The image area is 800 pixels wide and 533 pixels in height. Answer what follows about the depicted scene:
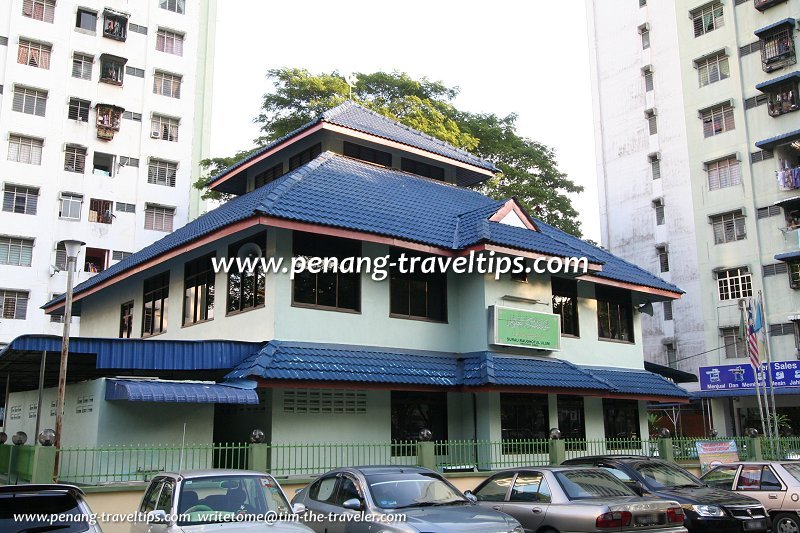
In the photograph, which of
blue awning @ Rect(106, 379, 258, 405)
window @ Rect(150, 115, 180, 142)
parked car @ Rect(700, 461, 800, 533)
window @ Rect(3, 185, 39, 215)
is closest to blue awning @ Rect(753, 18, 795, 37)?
parked car @ Rect(700, 461, 800, 533)

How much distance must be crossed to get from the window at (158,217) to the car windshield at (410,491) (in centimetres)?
3944

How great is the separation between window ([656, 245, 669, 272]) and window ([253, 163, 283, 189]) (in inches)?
1068

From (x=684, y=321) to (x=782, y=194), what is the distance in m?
8.47

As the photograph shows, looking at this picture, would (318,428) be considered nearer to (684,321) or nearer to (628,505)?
(628,505)

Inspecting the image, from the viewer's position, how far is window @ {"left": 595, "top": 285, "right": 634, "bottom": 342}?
2503 centimetres

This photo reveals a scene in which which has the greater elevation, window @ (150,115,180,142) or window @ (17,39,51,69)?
window @ (17,39,51,69)

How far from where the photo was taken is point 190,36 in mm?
50938

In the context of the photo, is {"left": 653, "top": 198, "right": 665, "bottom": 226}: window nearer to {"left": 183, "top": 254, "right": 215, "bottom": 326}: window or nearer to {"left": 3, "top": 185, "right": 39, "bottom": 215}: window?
{"left": 183, "top": 254, "right": 215, "bottom": 326}: window

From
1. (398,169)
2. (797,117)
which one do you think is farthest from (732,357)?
(398,169)

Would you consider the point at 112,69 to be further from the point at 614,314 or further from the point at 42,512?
the point at 42,512

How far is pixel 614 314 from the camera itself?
25547mm

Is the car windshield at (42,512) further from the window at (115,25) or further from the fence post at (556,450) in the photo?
the window at (115,25)

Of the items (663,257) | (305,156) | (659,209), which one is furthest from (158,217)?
(663,257)

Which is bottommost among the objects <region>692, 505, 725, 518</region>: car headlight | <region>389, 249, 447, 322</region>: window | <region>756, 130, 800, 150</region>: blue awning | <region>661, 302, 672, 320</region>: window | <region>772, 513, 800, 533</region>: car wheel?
<region>772, 513, 800, 533</region>: car wheel
